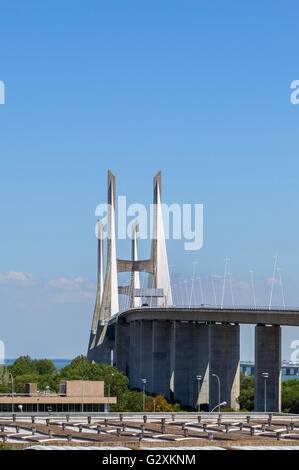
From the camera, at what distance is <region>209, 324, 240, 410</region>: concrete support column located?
375ft

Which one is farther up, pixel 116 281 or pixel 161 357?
pixel 116 281

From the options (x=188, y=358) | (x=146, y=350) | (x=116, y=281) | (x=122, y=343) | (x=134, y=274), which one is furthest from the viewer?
(x=134, y=274)

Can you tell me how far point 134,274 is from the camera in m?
185

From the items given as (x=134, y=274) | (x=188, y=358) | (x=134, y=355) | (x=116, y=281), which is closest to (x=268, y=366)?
(x=188, y=358)

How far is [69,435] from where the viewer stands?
1984 inches

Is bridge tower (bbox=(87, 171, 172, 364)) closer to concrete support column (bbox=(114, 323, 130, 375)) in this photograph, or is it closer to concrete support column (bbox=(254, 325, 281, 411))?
concrete support column (bbox=(114, 323, 130, 375))

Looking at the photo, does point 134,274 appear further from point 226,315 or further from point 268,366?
point 268,366

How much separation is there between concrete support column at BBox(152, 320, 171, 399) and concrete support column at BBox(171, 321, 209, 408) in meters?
7.97

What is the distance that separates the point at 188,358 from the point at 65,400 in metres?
36.1

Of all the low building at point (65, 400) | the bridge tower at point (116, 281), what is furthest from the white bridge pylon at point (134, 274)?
the low building at point (65, 400)

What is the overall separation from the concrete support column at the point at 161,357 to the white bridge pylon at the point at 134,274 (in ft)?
35.6

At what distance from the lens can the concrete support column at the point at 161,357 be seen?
5389 inches

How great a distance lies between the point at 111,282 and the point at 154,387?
35.8 m
